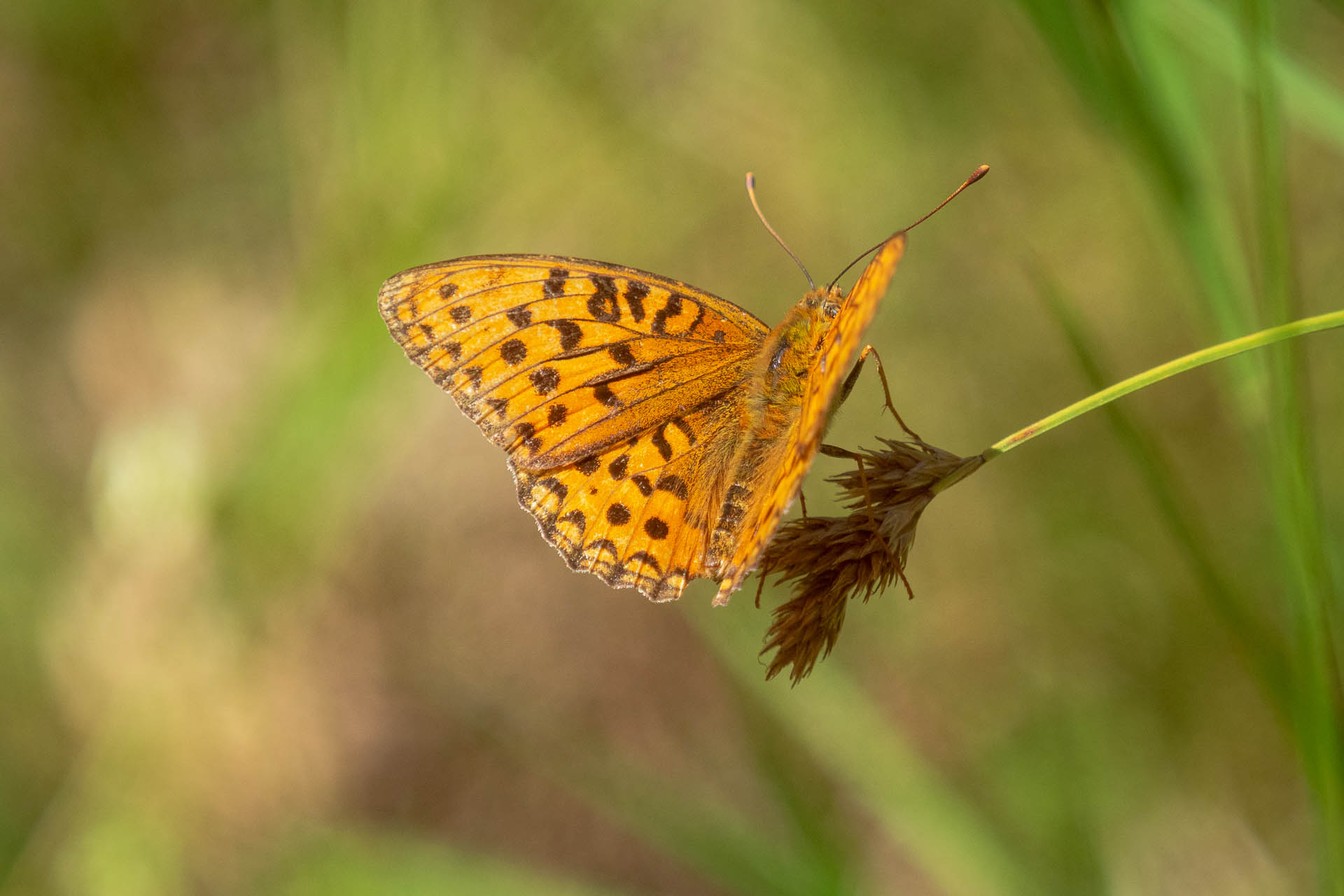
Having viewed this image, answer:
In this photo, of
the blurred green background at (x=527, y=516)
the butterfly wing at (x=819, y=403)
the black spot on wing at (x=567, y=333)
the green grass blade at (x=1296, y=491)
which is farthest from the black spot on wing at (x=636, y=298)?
the green grass blade at (x=1296, y=491)

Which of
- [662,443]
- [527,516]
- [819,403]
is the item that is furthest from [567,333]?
[527,516]

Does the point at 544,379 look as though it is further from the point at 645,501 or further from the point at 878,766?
the point at 878,766

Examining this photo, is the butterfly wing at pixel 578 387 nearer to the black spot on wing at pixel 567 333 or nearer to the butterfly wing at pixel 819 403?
the black spot on wing at pixel 567 333

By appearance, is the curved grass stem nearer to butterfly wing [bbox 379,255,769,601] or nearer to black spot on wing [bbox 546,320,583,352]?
butterfly wing [bbox 379,255,769,601]

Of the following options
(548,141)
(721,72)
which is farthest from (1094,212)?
(548,141)

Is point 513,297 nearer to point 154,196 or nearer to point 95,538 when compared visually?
point 95,538

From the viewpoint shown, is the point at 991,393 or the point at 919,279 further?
the point at 919,279
